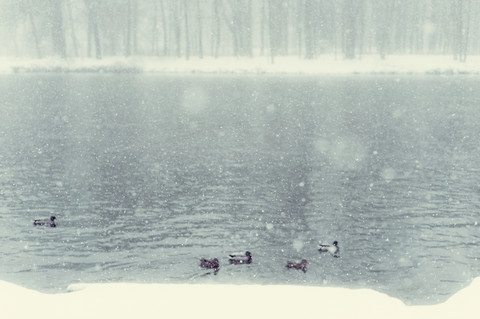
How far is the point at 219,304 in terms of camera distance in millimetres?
9430

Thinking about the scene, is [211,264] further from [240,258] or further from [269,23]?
[269,23]

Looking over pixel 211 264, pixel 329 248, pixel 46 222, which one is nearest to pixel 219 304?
pixel 211 264

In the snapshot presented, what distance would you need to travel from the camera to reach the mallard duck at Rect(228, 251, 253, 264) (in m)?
17.4

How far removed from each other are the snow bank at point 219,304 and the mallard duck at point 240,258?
7.06 metres

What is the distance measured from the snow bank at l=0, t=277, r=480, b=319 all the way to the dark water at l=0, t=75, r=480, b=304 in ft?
20.6

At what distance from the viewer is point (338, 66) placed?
8400 cm

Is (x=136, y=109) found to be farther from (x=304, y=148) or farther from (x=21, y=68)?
(x=21, y=68)

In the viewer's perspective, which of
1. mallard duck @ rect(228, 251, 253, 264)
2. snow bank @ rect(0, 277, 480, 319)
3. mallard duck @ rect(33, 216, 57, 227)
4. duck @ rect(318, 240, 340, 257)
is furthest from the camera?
mallard duck @ rect(33, 216, 57, 227)

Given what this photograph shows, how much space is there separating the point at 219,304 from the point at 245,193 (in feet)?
52.4

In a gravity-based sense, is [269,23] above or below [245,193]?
above

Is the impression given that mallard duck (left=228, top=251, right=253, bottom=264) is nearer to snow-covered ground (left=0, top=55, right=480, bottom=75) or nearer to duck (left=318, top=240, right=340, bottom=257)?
duck (left=318, top=240, right=340, bottom=257)

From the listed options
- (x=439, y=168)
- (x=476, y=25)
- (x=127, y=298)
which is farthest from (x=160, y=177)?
(x=476, y=25)

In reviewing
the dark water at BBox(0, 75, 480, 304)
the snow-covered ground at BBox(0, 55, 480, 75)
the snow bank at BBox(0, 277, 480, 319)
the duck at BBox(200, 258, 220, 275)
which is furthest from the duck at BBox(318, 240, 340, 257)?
the snow-covered ground at BBox(0, 55, 480, 75)

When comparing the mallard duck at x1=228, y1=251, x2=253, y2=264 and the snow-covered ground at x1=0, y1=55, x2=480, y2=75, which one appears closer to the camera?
the mallard duck at x1=228, y1=251, x2=253, y2=264
